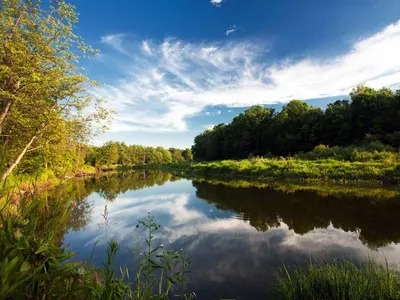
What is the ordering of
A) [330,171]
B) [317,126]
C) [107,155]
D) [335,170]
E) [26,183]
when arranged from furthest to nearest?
[107,155], [317,126], [330,171], [335,170], [26,183]

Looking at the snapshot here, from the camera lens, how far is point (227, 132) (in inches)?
2857

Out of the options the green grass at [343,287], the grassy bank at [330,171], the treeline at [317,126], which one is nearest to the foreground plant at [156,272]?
the green grass at [343,287]

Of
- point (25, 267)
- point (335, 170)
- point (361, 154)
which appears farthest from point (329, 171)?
point (25, 267)

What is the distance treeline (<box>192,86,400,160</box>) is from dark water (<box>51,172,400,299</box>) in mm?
21918

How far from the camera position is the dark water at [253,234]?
20.6 feet

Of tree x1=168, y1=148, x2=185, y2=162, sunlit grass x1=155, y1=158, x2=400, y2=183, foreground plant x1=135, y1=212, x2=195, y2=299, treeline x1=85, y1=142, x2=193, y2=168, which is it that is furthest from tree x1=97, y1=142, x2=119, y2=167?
foreground plant x1=135, y1=212, x2=195, y2=299

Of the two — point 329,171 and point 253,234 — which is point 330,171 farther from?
point 253,234

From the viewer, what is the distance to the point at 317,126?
42750 millimetres

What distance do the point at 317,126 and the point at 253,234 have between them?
39.2m

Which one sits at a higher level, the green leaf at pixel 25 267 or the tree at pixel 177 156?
the tree at pixel 177 156

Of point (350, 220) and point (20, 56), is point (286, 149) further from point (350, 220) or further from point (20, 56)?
point (20, 56)

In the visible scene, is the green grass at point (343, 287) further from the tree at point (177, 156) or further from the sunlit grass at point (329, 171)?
the tree at point (177, 156)

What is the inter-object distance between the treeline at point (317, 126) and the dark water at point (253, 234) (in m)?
21.9

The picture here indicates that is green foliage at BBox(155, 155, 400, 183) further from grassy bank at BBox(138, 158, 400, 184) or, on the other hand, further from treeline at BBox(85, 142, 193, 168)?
treeline at BBox(85, 142, 193, 168)
